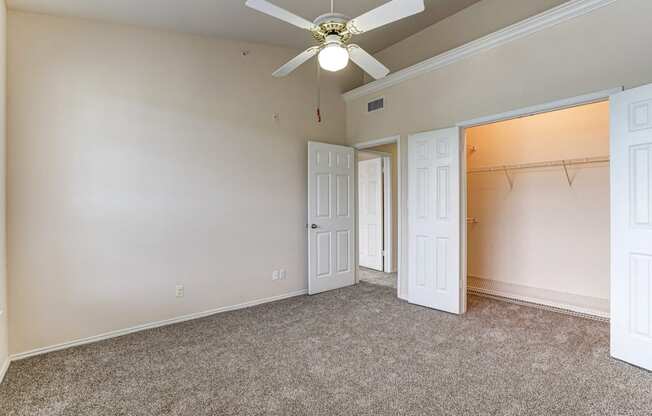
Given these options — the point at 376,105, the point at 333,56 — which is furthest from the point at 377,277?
the point at 333,56

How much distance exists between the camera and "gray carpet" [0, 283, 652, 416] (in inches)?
81.3

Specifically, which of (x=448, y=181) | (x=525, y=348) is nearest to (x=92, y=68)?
(x=448, y=181)

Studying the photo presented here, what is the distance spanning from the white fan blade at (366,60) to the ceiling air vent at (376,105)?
191 centimetres

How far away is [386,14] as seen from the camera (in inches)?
77.2

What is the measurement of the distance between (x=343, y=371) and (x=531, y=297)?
2875mm

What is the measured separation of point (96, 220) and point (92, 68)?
143 centimetres

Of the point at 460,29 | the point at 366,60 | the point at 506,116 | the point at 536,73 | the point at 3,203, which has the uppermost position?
the point at 460,29

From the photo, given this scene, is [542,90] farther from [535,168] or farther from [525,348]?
[525,348]

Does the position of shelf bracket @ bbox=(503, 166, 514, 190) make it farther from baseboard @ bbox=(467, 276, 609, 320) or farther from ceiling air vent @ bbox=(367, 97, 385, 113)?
ceiling air vent @ bbox=(367, 97, 385, 113)

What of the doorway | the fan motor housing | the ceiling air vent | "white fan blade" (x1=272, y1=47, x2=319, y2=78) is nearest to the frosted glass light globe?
the fan motor housing

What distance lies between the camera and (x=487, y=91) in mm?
3404

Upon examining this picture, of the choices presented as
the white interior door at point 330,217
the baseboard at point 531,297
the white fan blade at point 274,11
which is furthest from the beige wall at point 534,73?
the white fan blade at point 274,11

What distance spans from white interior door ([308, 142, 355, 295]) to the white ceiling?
58.2 inches

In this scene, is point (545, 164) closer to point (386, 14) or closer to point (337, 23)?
point (386, 14)
